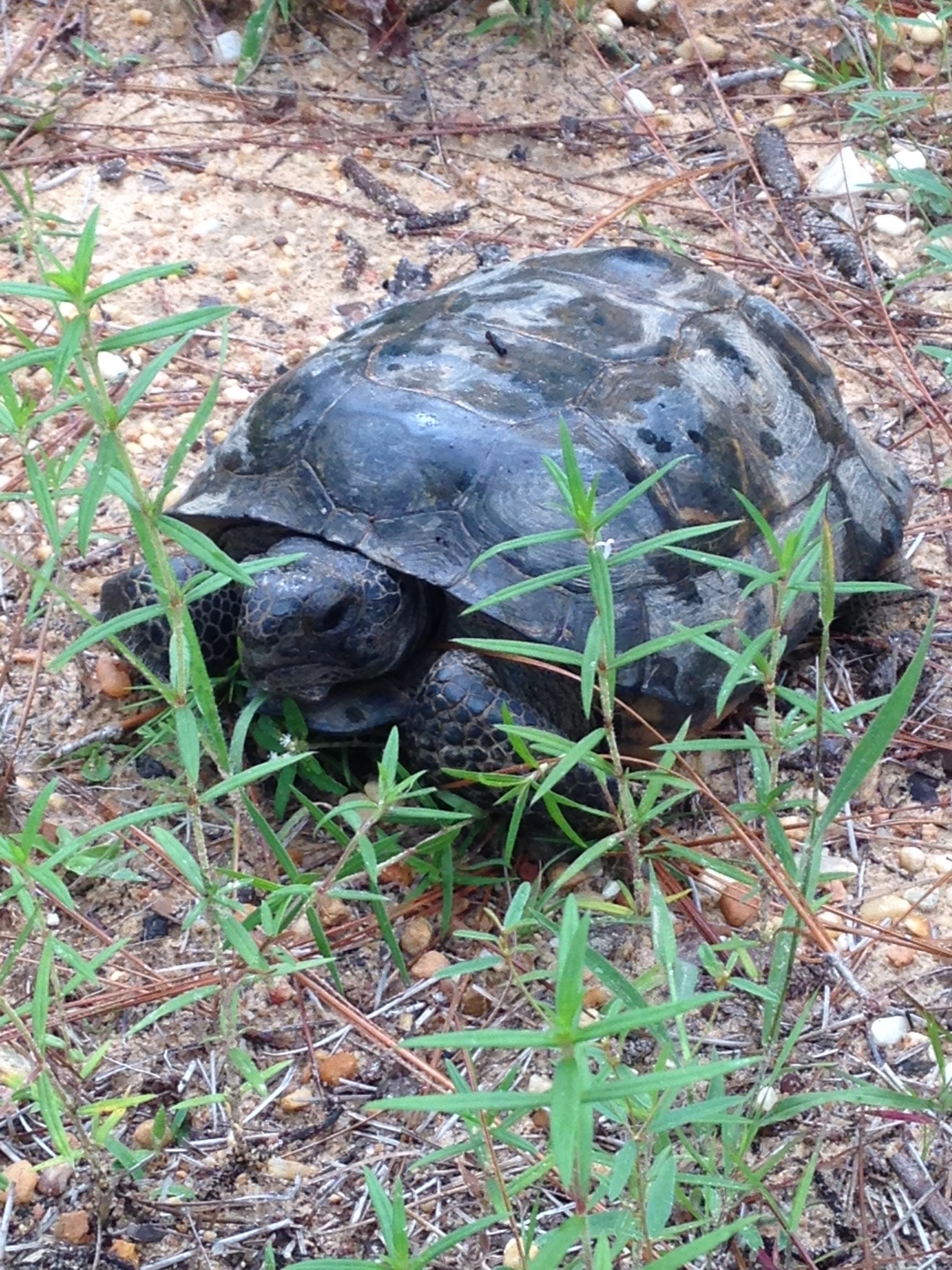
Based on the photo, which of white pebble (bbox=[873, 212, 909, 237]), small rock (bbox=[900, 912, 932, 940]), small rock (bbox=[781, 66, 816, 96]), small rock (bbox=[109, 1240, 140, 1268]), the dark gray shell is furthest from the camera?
small rock (bbox=[781, 66, 816, 96])

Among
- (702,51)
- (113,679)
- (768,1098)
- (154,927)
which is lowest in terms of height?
(768,1098)

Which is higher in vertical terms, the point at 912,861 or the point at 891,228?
the point at 891,228

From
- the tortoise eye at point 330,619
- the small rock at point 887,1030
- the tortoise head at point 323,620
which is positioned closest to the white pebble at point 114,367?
the tortoise head at point 323,620

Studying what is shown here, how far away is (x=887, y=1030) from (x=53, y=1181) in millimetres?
1276

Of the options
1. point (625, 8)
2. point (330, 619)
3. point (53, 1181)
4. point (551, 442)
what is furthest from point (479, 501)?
point (625, 8)

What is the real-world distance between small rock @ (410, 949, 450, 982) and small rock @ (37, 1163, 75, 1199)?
626 mm

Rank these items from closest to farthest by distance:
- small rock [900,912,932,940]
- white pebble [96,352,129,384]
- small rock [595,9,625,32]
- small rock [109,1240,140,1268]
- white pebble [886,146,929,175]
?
1. small rock [109,1240,140,1268]
2. small rock [900,912,932,940]
3. white pebble [96,352,129,384]
4. white pebble [886,146,929,175]
5. small rock [595,9,625,32]

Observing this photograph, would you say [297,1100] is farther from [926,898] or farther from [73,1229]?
[926,898]

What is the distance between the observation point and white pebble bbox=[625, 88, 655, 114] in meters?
4.42

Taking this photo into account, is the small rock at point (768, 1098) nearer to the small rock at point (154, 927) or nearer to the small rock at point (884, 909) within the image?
the small rock at point (884, 909)

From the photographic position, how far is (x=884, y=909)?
234 centimetres

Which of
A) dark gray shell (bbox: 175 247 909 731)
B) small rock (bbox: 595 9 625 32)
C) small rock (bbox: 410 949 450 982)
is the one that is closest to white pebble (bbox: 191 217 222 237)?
dark gray shell (bbox: 175 247 909 731)

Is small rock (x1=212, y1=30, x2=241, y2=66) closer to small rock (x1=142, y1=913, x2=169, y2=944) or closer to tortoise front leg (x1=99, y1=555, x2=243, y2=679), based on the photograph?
tortoise front leg (x1=99, y1=555, x2=243, y2=679)

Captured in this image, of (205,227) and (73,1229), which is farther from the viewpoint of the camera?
(205,227)
